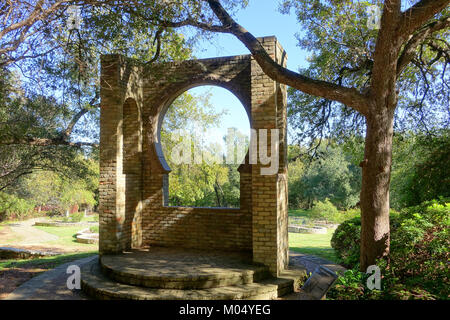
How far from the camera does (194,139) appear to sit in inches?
813

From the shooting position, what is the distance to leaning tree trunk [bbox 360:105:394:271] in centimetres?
607

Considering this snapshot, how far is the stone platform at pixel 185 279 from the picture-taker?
5316 millimetres

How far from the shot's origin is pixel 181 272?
5.80 meters

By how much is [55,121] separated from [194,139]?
10141 millimetres

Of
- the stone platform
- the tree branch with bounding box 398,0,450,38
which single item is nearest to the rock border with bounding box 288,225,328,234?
the stone platform

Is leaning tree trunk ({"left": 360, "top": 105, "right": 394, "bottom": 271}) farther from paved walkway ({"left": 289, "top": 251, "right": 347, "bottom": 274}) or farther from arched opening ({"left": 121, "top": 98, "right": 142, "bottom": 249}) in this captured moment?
arched opening ({"left": 121, "top": 98, "right": 142, "bottom": 249})

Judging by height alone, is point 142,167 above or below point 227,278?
above

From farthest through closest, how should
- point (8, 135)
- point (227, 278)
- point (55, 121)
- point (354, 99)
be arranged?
point (55, 121), point (8, 135), point (354, 99), point (227, 278)

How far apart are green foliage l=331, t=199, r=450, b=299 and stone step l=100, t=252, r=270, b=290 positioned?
6.86ft

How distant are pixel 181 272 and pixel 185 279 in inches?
12.5

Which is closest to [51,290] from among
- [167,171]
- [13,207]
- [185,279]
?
[185,279]
